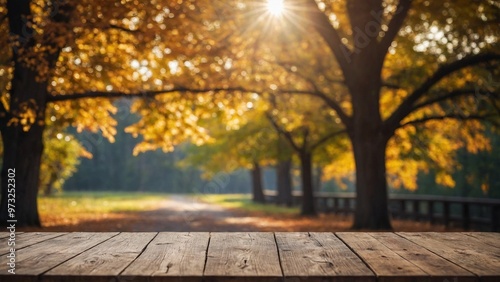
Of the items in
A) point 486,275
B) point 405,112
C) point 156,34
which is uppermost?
point 156,34

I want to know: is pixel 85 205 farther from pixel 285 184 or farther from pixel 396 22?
pixel 396 22

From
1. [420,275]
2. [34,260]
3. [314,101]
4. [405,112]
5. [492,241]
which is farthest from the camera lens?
[314,101]

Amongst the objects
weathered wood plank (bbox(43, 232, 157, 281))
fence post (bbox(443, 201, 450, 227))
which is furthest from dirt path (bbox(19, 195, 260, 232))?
weathered wood plank (bbox(43, 232, 157, 281))

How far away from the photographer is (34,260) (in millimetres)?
3271

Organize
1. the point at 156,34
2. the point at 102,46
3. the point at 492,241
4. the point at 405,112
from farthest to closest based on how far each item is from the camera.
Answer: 1. the point at 102,46
2. the point at 405,112
3. the point at 156,34
4. the point at 492,241

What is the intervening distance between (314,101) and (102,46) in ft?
28.5

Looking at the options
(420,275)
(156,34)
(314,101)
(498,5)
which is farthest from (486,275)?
(314,101)

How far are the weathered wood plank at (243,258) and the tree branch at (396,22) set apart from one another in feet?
37.4

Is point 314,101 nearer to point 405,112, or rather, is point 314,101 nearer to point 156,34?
point 405,112

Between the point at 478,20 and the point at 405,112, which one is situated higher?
the point at 478,20

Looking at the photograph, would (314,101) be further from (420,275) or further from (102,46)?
(420,275)

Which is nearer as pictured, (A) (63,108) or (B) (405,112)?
(B) (405,112)

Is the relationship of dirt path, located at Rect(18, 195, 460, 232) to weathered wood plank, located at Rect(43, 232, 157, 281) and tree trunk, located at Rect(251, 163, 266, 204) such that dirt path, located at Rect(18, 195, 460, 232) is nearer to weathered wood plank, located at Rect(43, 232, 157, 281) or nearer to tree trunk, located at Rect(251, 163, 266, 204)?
weathered wood plank, located at Rect(43, 232, 157, 281)

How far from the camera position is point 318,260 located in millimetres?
3314
